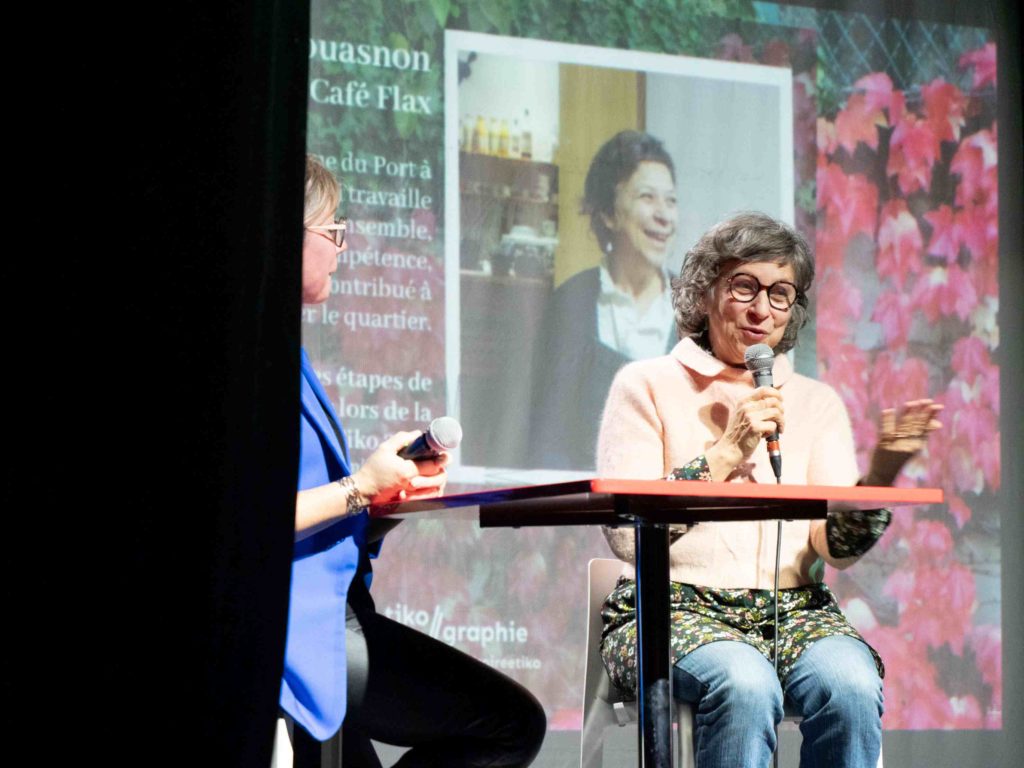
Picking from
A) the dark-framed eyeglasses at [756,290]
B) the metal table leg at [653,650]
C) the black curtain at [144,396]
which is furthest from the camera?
the dark-framed eyeglasses at [756,290]

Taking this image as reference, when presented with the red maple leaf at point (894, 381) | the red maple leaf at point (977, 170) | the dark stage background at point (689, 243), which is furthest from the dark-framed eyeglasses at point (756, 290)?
the red maple leaf at point (977, 170)

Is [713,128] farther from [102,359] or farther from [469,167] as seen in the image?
[102,359]

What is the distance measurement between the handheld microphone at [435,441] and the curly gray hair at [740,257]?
86 cm

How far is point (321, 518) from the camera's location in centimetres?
183

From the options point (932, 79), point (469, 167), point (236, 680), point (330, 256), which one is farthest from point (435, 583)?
point (236, 680)

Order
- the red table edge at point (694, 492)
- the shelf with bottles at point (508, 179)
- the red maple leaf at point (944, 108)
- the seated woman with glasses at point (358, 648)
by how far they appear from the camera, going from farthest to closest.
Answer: the red maple leaf at point (944, 108) < the shelf with bottles at point (508, 179) < the seated woman with glasses at point (358, 648) < the red table edge at point (694, 492)

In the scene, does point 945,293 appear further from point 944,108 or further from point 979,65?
point 979,65

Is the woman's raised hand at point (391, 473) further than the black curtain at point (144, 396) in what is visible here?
Yes

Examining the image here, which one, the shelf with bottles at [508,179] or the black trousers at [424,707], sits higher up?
the shelf with bottles at [508,179]

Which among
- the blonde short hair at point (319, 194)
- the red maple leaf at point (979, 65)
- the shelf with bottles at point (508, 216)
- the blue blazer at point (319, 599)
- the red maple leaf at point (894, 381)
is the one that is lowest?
the blue blazer at point (319, 599)

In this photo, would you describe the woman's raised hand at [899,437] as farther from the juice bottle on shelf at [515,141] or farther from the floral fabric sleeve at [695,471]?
the juice bottle on shelf at [515,141]

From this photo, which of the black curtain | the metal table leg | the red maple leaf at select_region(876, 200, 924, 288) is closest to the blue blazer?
the metal table leg

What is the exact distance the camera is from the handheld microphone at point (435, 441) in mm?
1838

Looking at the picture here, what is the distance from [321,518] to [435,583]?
1.98 metres
